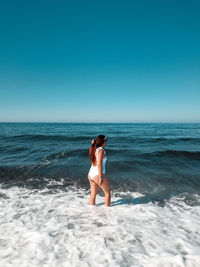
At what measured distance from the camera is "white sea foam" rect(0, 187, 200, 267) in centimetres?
265

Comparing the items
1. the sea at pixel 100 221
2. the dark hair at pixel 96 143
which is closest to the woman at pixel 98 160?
the dark hair at pixel 96 143

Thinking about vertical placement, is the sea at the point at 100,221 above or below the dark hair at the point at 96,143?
below

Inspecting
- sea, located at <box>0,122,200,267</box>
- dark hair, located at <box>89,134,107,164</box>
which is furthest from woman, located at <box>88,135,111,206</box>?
sea, located at <box>0,122,200,267</box>

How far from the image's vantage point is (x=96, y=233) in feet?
11.0

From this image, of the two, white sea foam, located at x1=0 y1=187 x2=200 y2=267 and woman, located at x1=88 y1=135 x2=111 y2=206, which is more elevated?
woman, located at x1=88 y1=135 x2=111 y2=206

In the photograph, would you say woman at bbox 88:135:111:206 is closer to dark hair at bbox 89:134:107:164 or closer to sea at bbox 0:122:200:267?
dark hair at bbox 89:134:107:164

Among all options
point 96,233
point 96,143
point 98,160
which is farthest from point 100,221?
point 96,143

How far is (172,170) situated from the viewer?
8.65 meters

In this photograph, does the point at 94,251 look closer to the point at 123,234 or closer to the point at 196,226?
the point at 123,234

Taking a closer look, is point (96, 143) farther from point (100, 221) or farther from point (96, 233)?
point (96, 233)

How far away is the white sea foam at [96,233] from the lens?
8.69ft

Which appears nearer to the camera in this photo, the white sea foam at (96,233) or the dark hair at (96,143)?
the white sea foam at (96,233)

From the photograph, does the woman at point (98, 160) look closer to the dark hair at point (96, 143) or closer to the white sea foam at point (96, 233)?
the dark hair at point (96, 143)

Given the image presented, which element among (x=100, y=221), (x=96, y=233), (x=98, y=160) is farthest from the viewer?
(x=98, y=160)
